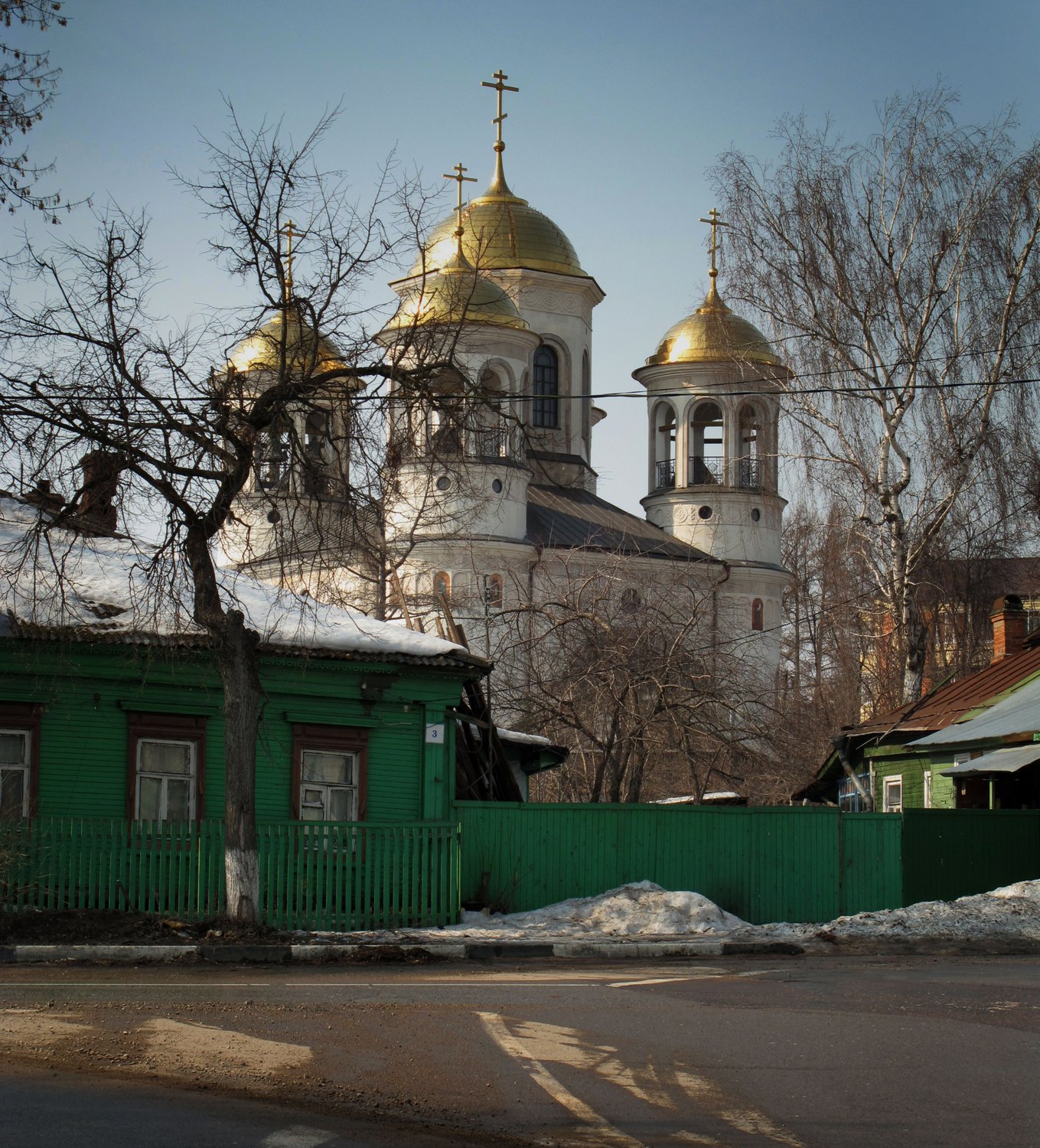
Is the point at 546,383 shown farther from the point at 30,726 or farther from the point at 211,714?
the point at 30,726

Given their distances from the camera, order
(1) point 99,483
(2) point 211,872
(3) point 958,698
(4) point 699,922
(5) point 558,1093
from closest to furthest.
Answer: (5) point 558,1093 → (1) point 99,483 → (2) point 211,872 → (4) point 699,922 → (3) point 958,698

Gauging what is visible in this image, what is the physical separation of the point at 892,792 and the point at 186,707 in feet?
46.8

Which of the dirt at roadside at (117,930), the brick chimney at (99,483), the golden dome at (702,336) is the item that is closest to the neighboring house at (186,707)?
the brick chimney at (99,483)

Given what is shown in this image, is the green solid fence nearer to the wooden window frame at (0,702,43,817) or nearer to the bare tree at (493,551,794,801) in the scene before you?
the wooden window frame at (0,702,43,817)

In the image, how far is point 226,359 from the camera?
54.7ft

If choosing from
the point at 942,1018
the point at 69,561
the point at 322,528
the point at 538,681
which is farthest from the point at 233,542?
the point at 538,681

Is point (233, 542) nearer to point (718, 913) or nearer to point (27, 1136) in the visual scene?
point (718, 913)

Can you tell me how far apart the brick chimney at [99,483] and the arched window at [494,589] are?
2532cm

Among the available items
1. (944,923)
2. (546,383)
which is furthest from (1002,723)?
(546,383)

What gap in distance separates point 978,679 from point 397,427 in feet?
45.0

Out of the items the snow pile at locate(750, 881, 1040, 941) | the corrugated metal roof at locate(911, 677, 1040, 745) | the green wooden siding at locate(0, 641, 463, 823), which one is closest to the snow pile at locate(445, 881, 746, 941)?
the snow pile at locate(750, 881, 1040, 941)

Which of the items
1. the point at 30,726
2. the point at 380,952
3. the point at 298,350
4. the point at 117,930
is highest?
the point at 298,350

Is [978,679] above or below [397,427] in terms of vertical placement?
Answer: below

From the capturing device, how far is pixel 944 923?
665 inches
